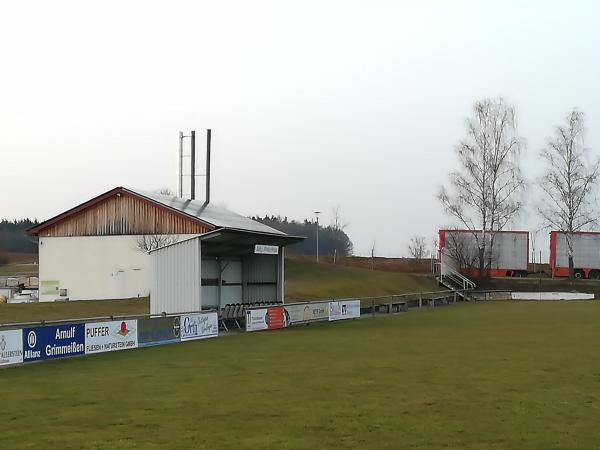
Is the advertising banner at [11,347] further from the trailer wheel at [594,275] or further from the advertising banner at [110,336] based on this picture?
the trailer wheel at [594,275]

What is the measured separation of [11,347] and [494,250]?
58.6m

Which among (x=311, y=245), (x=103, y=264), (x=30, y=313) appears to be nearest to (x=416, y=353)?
(x=30, y=313)

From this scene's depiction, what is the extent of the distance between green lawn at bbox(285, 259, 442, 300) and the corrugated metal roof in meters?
12.7

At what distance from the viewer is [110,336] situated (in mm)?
22531

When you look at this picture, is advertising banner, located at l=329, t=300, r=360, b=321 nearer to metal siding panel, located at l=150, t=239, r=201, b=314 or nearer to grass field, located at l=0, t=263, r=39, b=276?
metal siding panel, located at l=150, t=239, r=201, b=314

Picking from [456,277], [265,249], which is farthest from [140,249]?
[456,277]

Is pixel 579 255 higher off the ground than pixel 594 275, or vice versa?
pixel 579 255

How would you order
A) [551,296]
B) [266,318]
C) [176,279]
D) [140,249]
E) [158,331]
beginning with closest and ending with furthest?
[158,331], [176,279], [266,318], [140,249], [551,296]

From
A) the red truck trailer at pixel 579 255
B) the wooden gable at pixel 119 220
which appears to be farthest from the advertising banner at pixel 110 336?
the red truck trailer at pixel 579 255

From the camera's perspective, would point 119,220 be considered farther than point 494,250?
No

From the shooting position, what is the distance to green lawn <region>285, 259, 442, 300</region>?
58.5 metres

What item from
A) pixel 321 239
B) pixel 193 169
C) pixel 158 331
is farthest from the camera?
pixel 321 239

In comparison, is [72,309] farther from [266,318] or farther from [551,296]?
[551,296]

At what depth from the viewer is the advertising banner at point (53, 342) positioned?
19391mm
